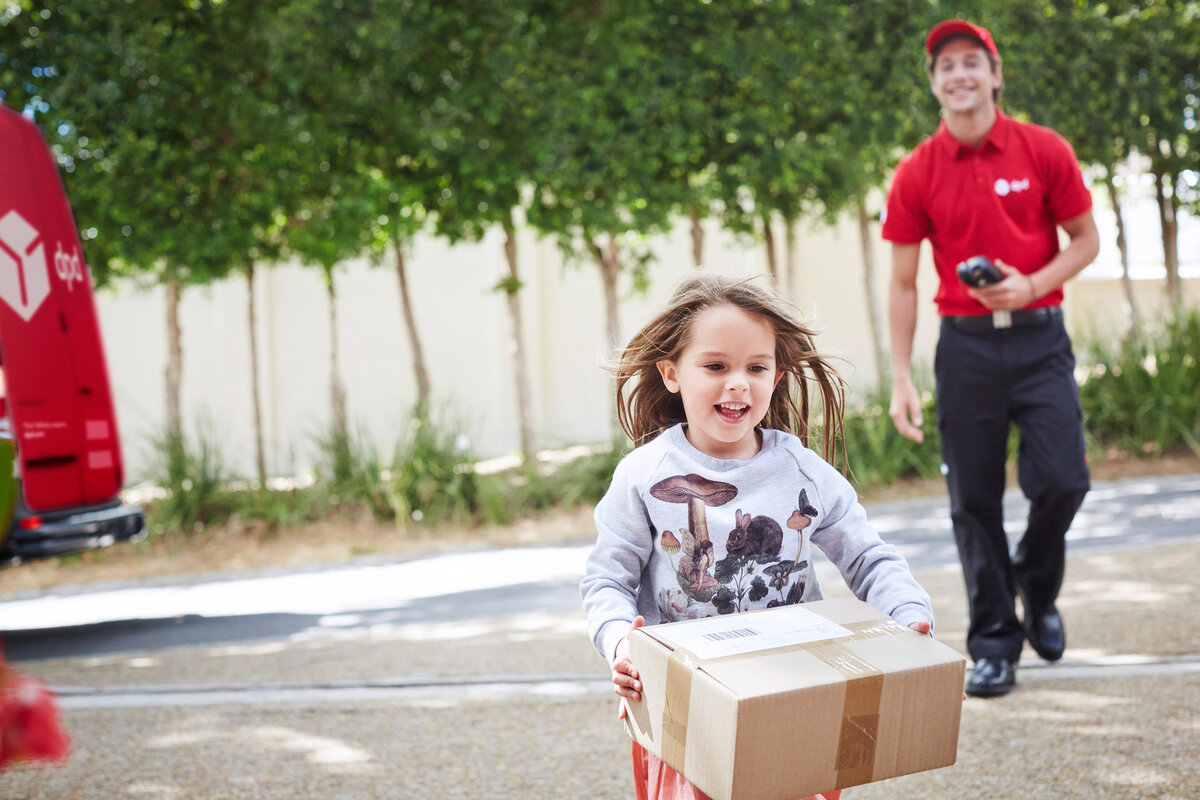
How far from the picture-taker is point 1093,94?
30.4 ft

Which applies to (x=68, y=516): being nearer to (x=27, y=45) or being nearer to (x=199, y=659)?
(x=199, y=659)

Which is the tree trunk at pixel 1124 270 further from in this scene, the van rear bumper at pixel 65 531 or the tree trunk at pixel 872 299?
the van rear bumper at pixel 65 531

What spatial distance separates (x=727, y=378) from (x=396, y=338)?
39.2 ft

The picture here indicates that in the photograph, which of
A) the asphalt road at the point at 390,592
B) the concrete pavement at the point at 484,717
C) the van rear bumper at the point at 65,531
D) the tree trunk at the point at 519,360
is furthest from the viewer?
the tree trunk at the point at 519,360

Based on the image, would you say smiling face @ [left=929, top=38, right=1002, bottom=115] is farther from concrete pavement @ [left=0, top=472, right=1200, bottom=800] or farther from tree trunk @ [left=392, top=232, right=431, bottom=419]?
tree trunk @ [left=392, top=232, right=431, bottom=419]

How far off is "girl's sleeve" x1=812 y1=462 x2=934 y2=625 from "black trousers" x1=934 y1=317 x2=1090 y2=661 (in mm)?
1474

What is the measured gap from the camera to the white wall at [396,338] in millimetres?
13219

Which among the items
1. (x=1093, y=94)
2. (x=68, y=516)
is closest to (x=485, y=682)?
(x=68, y=516)

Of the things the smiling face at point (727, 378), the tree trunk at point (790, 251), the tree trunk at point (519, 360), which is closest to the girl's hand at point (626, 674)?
the smiling face at point (727, 378)

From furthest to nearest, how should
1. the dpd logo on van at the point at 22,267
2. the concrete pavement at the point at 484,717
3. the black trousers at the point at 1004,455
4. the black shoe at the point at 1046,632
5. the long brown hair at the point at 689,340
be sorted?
the dpd logo on van at the point at 22,267 < the black shoe at the point at 1046,632 < the black trousers at the point at 1004,455 < the concrete pavement at the point at 484,717 < the long brown hair at the point at 689,340

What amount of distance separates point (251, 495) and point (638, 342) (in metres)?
6.94

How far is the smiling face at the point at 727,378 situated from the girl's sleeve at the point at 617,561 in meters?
0.19

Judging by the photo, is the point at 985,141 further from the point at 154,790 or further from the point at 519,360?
the point at 519,360

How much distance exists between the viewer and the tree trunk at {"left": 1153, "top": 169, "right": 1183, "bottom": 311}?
9967 millimetres
